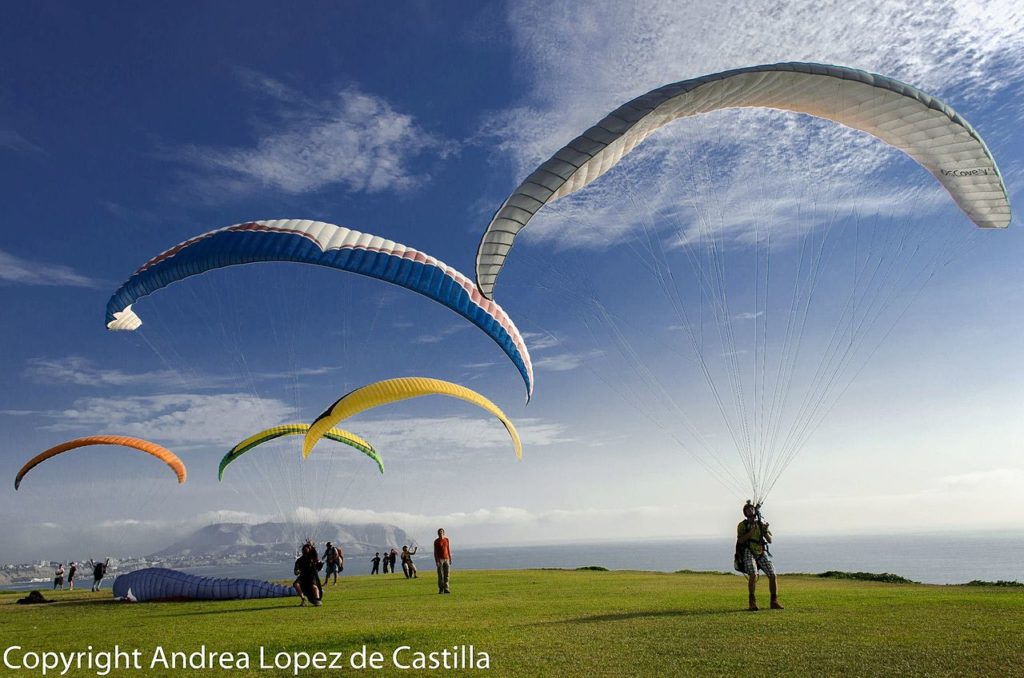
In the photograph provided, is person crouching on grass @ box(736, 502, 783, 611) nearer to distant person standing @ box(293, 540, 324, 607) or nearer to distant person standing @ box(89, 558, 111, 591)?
distant person standing @ box(293, 540, 324, 607)

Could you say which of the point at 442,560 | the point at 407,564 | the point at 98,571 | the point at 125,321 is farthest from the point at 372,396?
the point at 98,571

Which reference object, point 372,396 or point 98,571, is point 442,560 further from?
point 98,571

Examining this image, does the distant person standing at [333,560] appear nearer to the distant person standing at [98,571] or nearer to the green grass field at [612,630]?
the green grass field at [612,630]

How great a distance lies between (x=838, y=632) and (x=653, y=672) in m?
3.05

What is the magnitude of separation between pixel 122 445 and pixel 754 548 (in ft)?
67.2

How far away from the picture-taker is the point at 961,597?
10891mm

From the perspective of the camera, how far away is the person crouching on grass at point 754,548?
10.3m

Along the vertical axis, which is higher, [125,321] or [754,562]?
[125,321]

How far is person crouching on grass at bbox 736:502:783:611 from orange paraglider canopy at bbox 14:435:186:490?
19935 millimetres

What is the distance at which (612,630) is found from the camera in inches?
352

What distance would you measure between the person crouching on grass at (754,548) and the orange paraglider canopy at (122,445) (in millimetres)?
19935

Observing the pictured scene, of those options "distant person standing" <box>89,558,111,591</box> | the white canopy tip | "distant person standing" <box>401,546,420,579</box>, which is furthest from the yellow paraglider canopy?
"distant person standing" <box>89,558,111,591</box>

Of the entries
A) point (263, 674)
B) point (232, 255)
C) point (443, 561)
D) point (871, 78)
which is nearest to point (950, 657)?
point (263, 674)

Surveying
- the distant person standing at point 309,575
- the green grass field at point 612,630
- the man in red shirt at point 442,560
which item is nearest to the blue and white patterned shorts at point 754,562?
the green grass field at point 612,630
